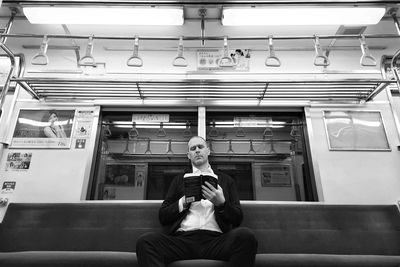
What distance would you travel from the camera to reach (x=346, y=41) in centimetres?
287

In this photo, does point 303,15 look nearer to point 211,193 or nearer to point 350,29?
point 350,29

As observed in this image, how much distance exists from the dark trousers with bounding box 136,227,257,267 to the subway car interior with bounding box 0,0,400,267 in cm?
23

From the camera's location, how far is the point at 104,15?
7.41 ft

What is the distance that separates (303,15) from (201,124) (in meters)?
1.41

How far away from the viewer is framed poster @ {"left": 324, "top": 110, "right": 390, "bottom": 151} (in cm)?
256

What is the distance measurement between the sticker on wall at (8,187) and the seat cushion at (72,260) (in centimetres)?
98

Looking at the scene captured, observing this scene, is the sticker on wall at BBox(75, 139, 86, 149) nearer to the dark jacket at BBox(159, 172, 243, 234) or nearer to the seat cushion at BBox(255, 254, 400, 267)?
the dark jacket at BBox(159, 172, 243, 234)

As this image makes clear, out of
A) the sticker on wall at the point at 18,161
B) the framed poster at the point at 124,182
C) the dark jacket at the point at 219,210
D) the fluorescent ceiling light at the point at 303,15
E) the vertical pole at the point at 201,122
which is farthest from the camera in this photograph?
the framed poster at the point at 124,182

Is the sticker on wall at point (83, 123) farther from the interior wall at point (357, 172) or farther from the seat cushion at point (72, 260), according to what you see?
the interior wall at point (357, 172)

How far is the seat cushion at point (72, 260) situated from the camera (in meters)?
1.62

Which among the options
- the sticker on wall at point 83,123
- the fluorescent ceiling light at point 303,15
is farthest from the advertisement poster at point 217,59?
the sticker on wall at point 83,123

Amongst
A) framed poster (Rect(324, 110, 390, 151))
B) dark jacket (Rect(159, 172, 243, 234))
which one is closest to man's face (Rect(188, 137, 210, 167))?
dark jacket (Rect(159, 172, 243, 234))

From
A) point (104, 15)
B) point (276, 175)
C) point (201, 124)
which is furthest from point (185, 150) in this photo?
point (104, 15)

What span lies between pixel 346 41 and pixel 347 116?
2.99 ft
